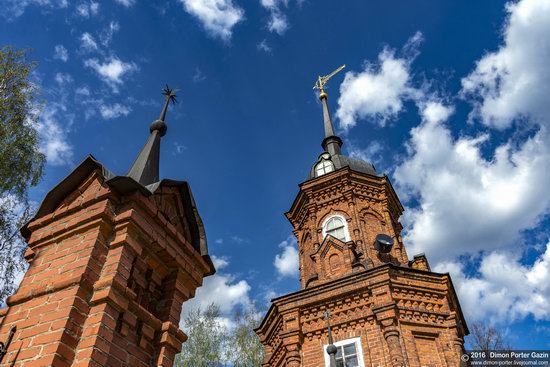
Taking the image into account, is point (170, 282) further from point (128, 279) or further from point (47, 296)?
point (47, 296)

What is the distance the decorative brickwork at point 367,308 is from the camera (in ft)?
41.1

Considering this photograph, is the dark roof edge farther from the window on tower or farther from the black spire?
the black spire

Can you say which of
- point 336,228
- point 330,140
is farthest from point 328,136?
point 336,228

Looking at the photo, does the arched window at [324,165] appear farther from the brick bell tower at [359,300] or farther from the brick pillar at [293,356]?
the brick pillar at [293,356]

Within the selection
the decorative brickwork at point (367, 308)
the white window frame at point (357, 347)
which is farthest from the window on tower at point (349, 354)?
the decorative brickwork at point (367, 308)

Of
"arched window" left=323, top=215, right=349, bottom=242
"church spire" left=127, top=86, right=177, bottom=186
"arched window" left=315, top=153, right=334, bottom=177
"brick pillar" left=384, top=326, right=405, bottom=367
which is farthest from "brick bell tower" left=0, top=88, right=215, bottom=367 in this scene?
"arched window" left=315, top=153, right=334, bottom=177

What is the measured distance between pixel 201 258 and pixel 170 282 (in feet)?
1.31

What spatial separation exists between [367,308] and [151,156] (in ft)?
33.9

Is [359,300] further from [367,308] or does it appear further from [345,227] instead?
[345,227]

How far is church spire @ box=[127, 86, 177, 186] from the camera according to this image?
15.2 feet

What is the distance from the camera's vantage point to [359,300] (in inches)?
532

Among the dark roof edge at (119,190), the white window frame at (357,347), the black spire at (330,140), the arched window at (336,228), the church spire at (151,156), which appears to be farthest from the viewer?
the black spire at (330,140)

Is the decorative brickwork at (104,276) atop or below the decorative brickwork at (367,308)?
Result: below

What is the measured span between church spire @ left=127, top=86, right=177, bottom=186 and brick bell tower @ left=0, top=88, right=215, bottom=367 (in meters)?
0.57
